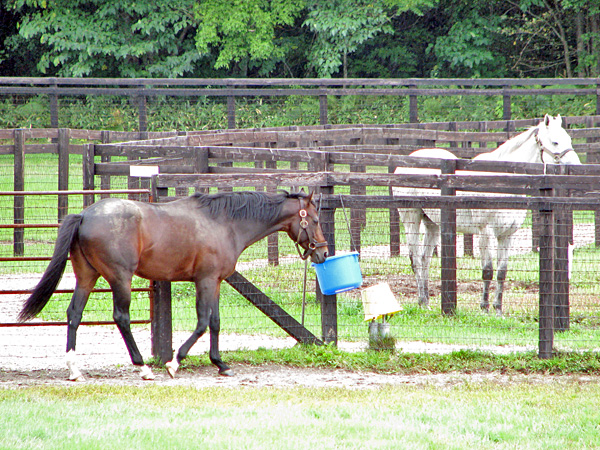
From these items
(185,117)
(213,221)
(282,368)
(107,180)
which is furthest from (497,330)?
(185,117)

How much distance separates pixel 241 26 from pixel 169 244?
70.9 feet

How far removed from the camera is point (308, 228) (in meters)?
6.89

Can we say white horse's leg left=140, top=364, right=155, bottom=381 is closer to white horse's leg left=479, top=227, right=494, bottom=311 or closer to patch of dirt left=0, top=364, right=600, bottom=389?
patch of dirt left=0, top=364, right=600, bottom=389

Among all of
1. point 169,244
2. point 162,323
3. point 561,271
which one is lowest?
point 162,323

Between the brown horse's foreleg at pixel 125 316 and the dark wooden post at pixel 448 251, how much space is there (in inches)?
139

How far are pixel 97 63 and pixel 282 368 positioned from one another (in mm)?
22974

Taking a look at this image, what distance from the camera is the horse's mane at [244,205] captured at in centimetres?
682

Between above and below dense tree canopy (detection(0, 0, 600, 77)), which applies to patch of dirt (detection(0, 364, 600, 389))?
below

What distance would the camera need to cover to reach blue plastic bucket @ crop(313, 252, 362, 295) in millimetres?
7074

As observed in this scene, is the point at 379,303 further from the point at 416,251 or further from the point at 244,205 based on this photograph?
the point at 416,251

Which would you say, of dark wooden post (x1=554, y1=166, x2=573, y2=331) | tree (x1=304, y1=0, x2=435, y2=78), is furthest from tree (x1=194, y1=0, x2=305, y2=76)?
dark wooden post (x1=554, y1=166, x2=573, y2=331)

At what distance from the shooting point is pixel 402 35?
31.9 metres

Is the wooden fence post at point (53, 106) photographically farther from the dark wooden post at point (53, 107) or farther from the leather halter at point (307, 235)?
the leather halter at point (307, 235)

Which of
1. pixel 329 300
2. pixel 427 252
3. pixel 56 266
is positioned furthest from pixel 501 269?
pixel 56 266
